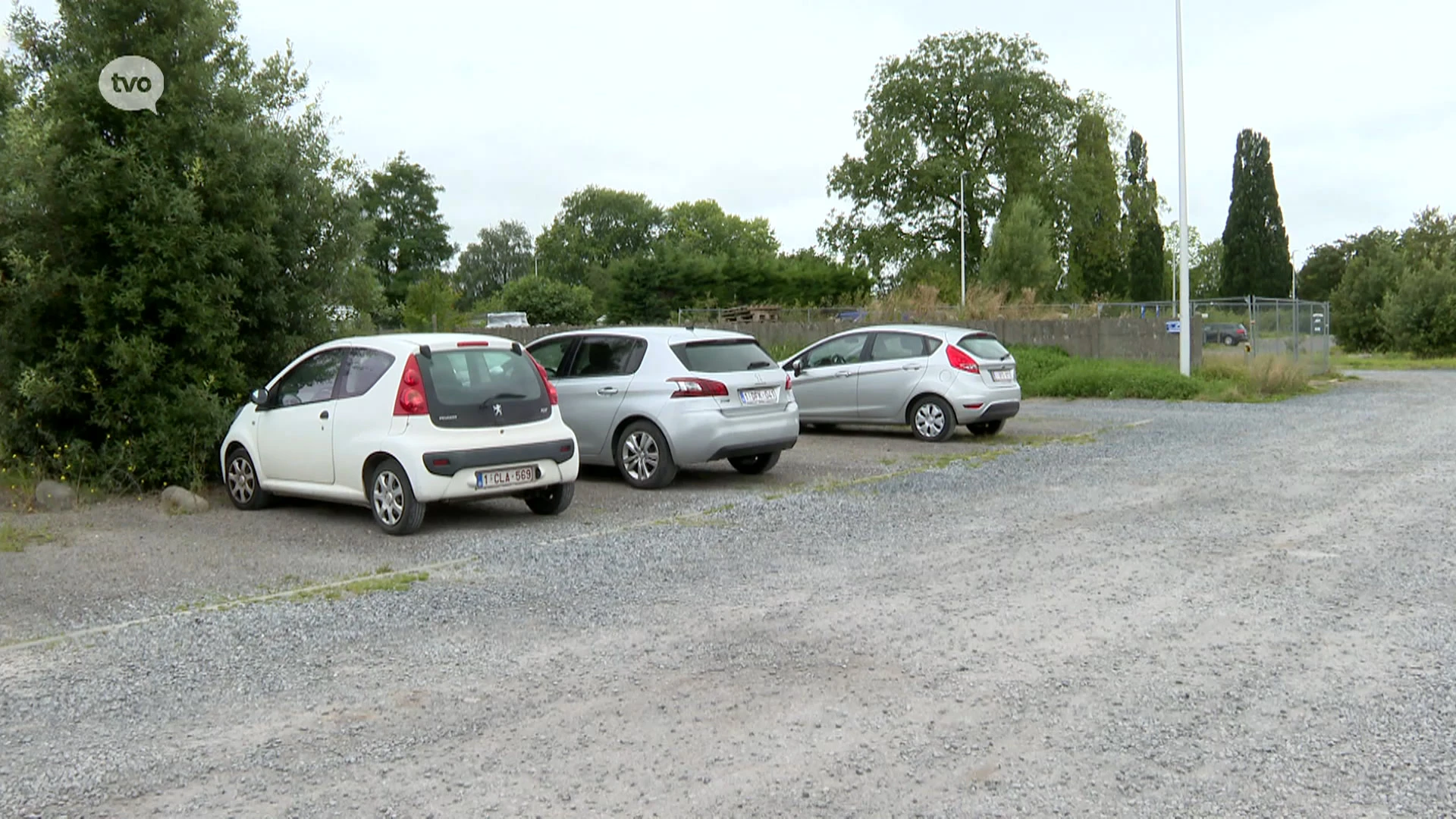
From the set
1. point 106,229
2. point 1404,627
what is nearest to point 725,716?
point 1404,627

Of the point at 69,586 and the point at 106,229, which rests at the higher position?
the point at 106,229

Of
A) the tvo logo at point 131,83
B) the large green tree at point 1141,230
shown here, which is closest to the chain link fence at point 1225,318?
the tvo logo at point 131,83

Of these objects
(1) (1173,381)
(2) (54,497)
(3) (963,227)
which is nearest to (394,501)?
(2) (54,497)

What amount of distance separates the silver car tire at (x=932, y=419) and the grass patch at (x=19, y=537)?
10.4 m

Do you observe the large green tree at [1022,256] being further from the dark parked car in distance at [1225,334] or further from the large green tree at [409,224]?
the large green tree at [409,224]

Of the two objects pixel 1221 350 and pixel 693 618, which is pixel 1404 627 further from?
pixel 1221 350

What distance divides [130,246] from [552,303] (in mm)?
61347

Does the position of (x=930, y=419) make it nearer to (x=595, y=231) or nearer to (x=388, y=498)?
(x=388, y=498)

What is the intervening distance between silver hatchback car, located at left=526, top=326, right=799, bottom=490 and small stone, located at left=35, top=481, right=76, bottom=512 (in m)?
4.39

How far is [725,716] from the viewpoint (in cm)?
511

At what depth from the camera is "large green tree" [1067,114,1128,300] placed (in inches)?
2334

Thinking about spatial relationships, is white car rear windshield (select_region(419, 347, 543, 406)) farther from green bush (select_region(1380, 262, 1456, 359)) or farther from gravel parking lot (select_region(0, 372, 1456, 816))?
green bush (select_region(1380, 262, 1456, 359))

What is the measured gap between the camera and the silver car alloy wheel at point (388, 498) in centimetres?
955

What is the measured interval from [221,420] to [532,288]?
6580 cm
